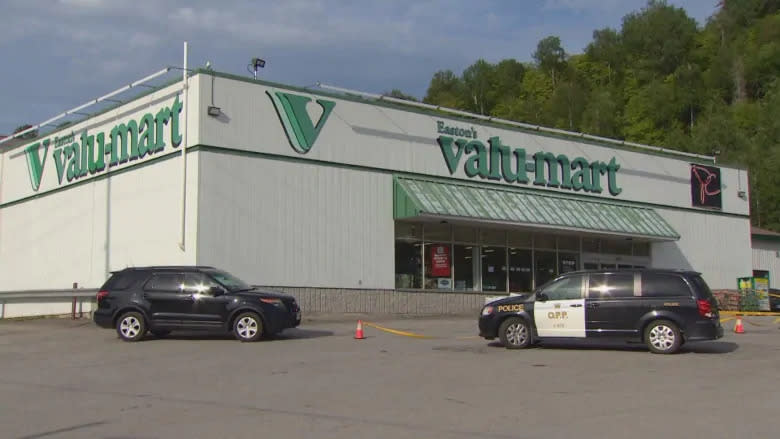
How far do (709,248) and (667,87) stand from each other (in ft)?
178

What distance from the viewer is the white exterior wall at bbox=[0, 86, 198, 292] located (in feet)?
81.3

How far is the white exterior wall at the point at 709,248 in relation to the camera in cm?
3675

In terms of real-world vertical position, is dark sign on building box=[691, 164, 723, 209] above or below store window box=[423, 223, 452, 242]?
above

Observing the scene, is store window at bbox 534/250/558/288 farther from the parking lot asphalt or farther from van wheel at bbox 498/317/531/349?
van wheel at bbox 498/317/531/349

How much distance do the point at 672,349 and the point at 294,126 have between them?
Result: 47.6ft

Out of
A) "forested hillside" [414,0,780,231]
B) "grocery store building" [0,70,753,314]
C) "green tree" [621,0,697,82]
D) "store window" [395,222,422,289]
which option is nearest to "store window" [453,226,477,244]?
"grocery store building" [0,70,753,314]

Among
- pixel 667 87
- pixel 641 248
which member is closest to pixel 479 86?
pixel 667 87

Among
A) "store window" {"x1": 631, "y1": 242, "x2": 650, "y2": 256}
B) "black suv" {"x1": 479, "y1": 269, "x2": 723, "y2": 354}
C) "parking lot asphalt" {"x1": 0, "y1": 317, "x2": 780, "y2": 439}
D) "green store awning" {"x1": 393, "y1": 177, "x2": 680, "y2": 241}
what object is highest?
"green store awning" {"x1": 393, "y1": 177, "x2": 680, "y2": 241}

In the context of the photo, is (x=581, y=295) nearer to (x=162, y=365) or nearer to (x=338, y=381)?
(x=338, y=381)

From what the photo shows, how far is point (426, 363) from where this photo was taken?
1395 cm

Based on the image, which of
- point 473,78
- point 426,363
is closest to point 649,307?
point 426,363

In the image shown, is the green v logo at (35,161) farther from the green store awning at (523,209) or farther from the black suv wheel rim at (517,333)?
the black suv wheel rim at (517,333)

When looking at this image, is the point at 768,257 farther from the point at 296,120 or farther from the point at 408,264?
the point at 296,120

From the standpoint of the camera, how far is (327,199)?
26328 mm
